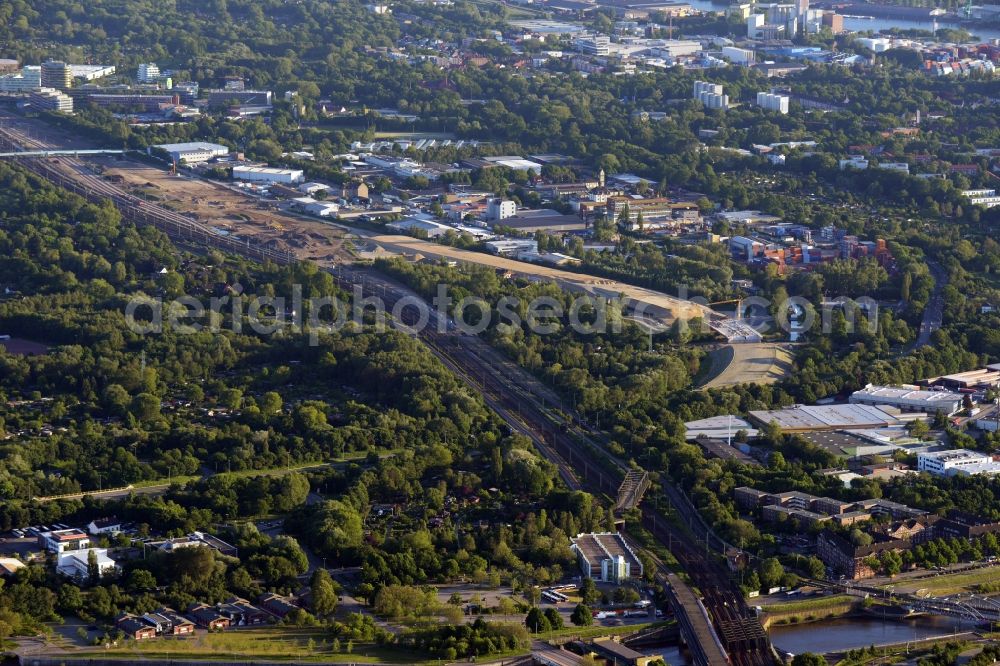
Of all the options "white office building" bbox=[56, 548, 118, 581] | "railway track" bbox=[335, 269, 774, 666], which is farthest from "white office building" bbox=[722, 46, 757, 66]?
"white office building" bbox=[56, 548, 118, 581]

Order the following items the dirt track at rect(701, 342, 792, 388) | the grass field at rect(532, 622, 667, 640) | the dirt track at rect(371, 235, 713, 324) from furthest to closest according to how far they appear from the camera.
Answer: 1. the dirt track at rect(371, 235, 713, 324)
2. the dirt track at rect(701, 342, 792, 388)
3. the grass field at rect(532, 622, 667, 640)

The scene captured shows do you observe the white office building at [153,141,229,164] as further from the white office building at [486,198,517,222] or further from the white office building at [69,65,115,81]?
the white office building at [69,65,115,81]

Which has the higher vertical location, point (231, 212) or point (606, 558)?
point (606, 558)

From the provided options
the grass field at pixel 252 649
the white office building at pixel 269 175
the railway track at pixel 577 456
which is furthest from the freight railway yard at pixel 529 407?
the grass field at pixel 252 649

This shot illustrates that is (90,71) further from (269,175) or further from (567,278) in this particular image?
(567,278)

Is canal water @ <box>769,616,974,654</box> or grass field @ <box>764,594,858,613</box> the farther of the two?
grass field @ <box>764,594,858,613</box>

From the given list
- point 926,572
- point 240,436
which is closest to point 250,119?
point 240,436

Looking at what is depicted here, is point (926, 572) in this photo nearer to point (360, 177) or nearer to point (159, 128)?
point (360, 177)

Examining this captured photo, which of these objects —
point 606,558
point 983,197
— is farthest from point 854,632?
point 983,197
